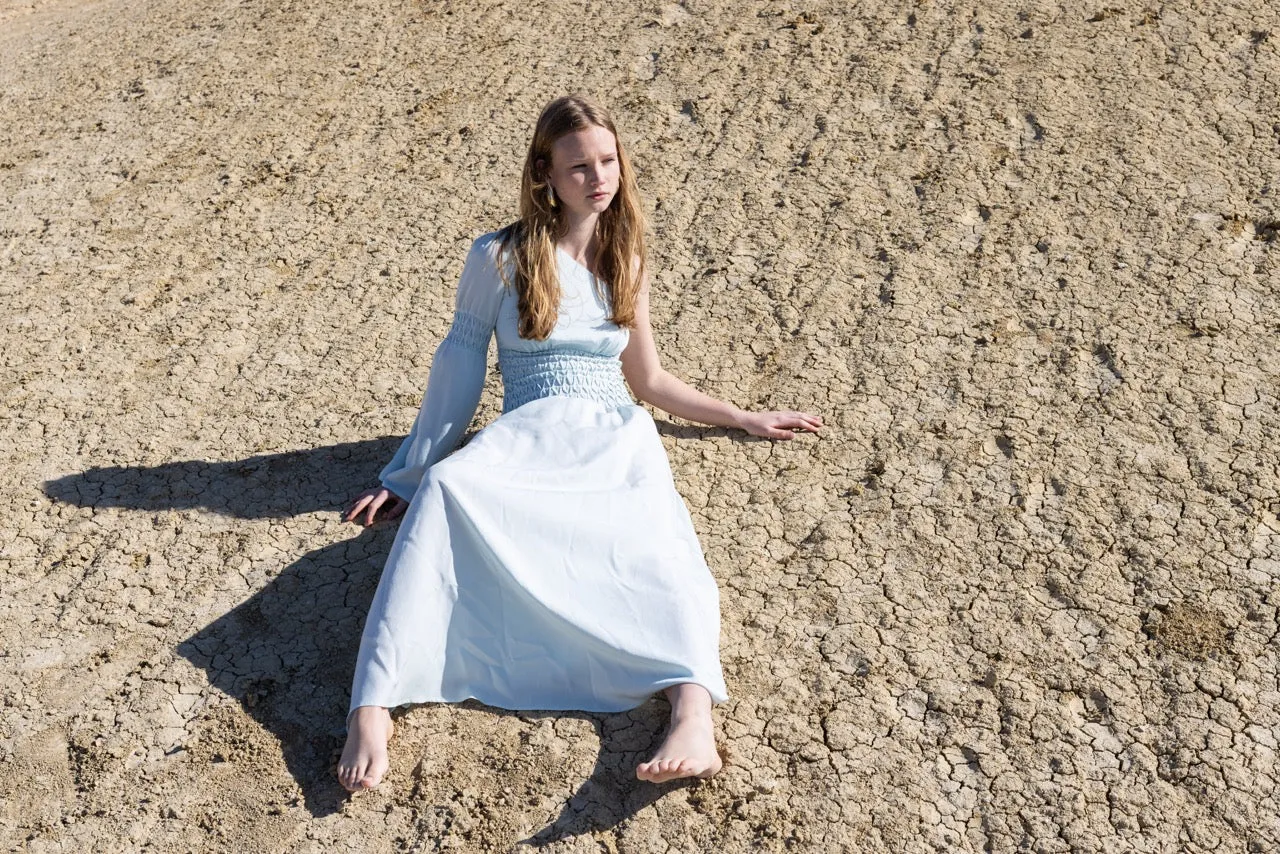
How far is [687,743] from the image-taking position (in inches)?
87.5

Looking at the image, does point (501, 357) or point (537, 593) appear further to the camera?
point (501, 357)

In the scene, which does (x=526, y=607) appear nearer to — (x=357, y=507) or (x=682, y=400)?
(x=357, y=507)

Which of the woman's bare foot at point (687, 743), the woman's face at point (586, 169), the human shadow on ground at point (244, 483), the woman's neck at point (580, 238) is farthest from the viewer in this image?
the human shadow on ground at point (244, 483)

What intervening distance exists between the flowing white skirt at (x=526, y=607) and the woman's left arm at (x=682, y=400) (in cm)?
60

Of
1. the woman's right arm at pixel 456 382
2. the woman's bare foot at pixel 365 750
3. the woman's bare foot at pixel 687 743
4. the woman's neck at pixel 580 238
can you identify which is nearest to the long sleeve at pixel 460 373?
the woman's right arm at pixel 456 382

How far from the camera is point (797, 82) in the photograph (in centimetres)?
439

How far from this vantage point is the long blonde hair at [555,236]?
2713 millimetres

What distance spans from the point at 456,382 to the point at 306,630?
585 millimetres

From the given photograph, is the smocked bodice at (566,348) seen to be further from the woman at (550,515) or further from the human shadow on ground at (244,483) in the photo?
the human shadow on ground at (244,483)

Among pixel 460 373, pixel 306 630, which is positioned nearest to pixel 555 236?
pixel 460 373

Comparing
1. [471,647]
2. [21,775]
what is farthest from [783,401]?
[21,775]

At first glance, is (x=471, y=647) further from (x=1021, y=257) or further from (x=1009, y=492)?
(x=1021, y=257)

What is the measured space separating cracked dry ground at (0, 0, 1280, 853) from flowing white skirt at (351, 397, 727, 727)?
0.27 feet

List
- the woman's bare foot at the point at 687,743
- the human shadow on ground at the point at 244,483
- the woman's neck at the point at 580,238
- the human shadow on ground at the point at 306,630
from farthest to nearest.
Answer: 1. the human shadow on ground at the point at 244,483
2. the woman's neck at the point at 580,238
3. the human shadow on ground at the point at 306,630
4. the woman's bare foot at the point at 687,743
